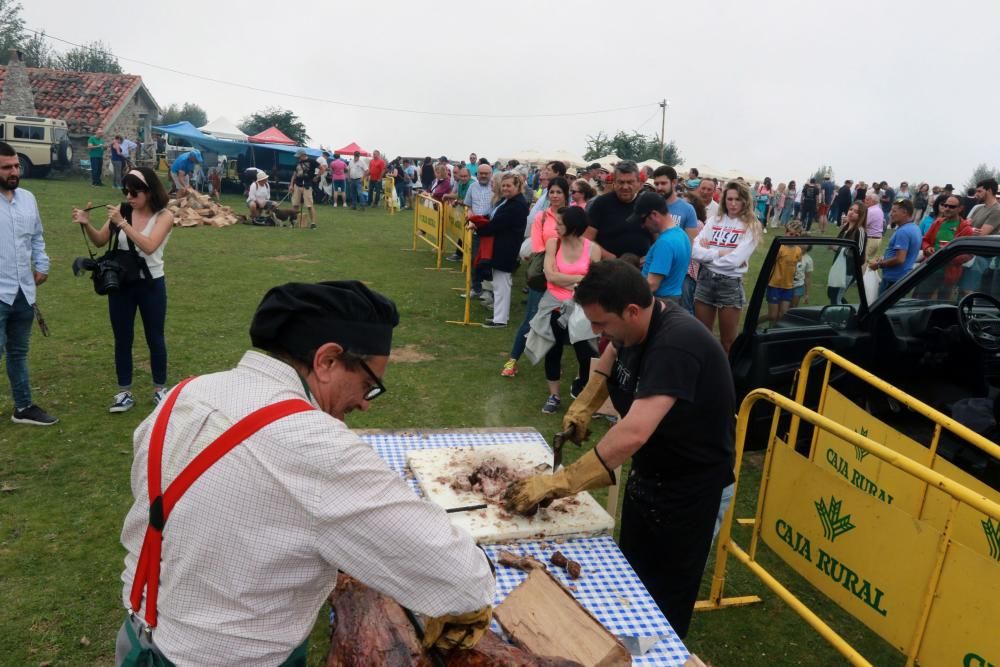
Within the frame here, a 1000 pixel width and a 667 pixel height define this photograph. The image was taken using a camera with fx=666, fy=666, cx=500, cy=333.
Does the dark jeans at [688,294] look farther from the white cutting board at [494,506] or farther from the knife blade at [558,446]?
the knife blade at [558,446]

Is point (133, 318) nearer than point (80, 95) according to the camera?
Yes

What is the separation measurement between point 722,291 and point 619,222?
1290mm

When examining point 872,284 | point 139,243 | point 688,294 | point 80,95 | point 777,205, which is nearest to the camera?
point 139,243

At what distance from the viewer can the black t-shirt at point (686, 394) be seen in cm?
271

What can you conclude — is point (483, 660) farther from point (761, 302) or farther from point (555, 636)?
point (761, 302)

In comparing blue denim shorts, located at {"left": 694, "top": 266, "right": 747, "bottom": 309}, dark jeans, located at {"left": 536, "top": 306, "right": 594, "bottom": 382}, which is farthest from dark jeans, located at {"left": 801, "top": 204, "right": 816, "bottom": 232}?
dark jeans, located at {"left": 536, "top": 306, "right": 594, "bottom": 382}

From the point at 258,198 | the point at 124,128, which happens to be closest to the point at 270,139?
the point at 124,128

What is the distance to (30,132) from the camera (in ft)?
82.3

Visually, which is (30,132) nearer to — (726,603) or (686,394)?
(726,603)

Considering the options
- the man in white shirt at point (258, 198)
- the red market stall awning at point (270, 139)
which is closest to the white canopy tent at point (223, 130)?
the red market stall awning at point (270, 139)

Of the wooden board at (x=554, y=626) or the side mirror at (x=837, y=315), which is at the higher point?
the side mirror at (x=837, y=315)

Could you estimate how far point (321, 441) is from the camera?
1418 mm

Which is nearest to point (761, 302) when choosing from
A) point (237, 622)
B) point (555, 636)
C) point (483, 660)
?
point (555, 636)

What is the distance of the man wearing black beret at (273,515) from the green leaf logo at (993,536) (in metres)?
2.85
